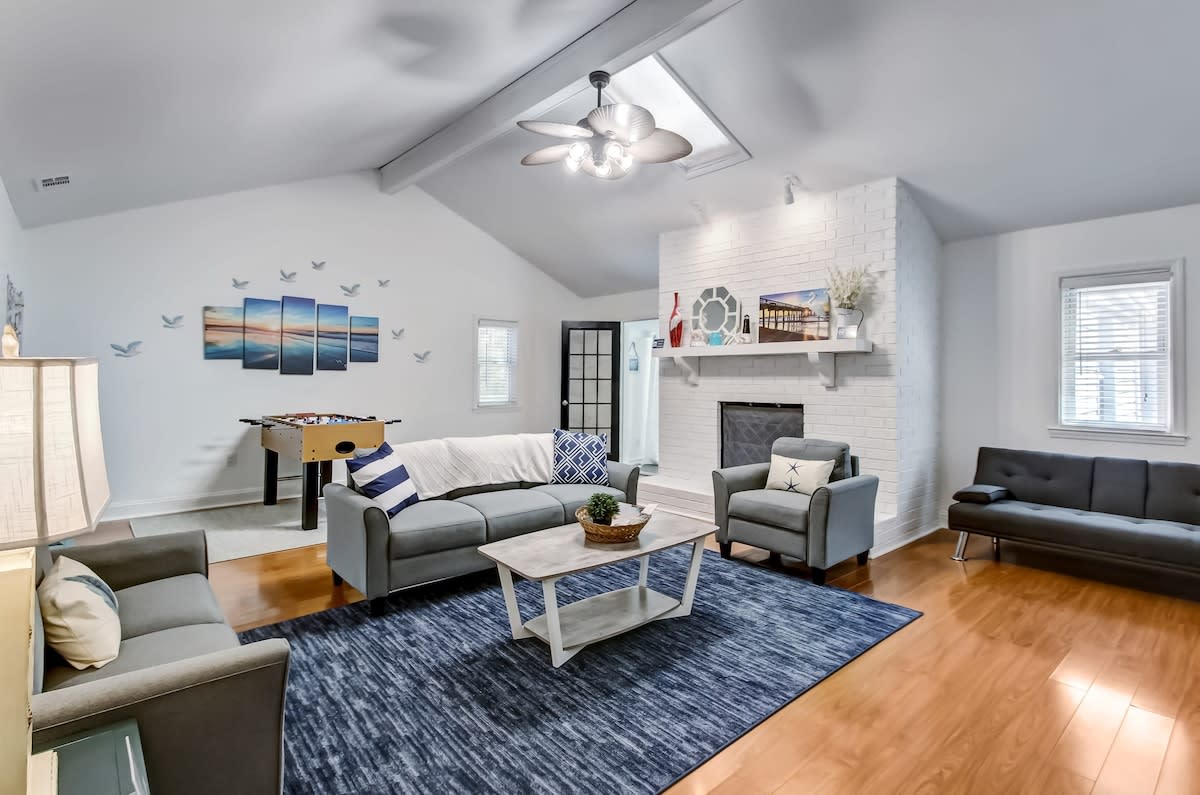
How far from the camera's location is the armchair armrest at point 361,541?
309cm

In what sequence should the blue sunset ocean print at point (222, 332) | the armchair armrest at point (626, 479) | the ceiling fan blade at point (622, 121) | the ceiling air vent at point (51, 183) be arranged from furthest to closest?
the blue sunset ocean print at point (222, 332), the armchair armrest at point (626, 479), the ceiling air vent at point (51, 183), the ceiling fan blade at point (622, 121)

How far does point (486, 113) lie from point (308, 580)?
3.54m

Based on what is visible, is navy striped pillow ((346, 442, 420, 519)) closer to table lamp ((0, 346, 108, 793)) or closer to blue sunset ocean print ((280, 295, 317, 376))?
table lamp ((0, 346, 108, 793))

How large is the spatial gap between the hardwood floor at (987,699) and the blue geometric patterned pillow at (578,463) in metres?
1.60

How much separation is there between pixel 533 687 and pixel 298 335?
4.81 m

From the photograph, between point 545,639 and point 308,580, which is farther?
point 308,580

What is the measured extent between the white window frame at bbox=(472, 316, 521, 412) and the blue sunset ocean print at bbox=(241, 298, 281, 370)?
2.19 meters

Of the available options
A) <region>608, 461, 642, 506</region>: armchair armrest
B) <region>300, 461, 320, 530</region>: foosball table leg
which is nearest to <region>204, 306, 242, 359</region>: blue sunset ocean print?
<region>300, 461, 320, 530</region>: foosball table leg

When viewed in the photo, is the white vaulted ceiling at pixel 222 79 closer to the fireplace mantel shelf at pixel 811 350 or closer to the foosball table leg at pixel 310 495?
the foosball table leg at pixel 310 495

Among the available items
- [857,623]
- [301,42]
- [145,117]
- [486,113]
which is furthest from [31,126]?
[857,623]

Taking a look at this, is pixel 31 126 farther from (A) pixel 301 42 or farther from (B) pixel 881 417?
(B) pixel 881 417

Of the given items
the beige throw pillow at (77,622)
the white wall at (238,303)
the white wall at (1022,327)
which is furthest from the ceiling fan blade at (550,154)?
the white wall at (1022,327)

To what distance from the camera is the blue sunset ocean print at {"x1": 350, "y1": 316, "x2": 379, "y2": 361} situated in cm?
639

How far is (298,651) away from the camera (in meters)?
2.77
